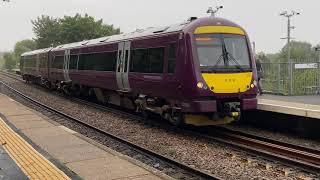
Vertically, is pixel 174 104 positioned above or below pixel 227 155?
above

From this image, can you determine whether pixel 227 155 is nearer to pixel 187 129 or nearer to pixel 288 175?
pixel 288 175

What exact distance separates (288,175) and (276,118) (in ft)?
16.4

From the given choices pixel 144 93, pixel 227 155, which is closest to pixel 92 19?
pixel 144 93

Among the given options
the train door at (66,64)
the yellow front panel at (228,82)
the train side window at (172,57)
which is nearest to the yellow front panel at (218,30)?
the train side window at (172,57)

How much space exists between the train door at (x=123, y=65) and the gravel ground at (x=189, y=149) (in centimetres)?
119

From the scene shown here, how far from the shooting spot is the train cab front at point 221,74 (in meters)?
11.4

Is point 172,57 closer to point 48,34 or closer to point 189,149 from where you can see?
point 189,149

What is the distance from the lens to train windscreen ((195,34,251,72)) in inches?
457

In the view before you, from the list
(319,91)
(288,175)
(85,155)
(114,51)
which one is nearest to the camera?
(288,175)

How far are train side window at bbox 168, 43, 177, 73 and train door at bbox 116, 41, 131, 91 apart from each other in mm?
3186

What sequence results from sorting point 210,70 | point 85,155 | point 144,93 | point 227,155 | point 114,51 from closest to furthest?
point 85,155 < point 227,155 < point 210,70 < point 144,93 < point 114,51

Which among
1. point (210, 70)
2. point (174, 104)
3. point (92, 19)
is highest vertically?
point (92, 19)

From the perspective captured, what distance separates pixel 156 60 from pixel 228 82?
2.44 metres

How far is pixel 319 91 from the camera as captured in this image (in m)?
20.5
